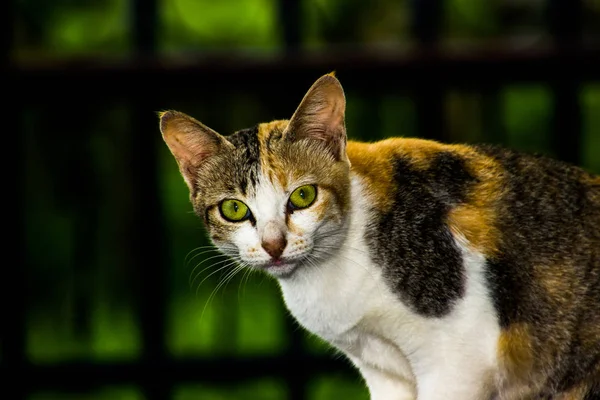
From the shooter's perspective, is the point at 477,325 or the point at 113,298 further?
the point at 113,298

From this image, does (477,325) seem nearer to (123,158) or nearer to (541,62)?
(541,62)

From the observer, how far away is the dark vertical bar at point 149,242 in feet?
9.81

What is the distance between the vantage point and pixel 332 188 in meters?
1.72

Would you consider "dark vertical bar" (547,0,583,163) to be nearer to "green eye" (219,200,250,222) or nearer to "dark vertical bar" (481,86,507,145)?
"dark vertical bar" (481,86,507,145)

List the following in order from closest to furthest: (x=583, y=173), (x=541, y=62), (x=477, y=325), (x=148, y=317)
A: (x=477, y=325)
(x=583, y=173)
(x=541, y=62)
(x=148, y=317)

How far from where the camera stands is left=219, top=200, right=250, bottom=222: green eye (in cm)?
173

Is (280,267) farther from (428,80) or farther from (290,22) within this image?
(290,22)

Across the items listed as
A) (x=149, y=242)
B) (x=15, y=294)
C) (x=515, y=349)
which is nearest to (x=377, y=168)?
(x=515, y=349)

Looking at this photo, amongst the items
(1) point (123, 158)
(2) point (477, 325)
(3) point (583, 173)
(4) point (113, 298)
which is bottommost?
(4) point (113, 298)

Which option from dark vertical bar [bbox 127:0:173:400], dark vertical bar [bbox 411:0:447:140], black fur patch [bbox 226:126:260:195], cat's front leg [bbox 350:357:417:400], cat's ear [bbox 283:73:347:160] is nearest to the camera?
cat's ear [bbox 283:73:347:160]

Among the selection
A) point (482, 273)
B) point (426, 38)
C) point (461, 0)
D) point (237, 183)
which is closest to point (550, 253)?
point (482, 273)

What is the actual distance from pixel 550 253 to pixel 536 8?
7.38ft

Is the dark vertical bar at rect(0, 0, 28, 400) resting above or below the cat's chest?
below

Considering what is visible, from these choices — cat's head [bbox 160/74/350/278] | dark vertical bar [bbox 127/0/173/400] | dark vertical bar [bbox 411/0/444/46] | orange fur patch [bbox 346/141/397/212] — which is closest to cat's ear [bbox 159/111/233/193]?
cat's head [bbox 160/74/350/278]
